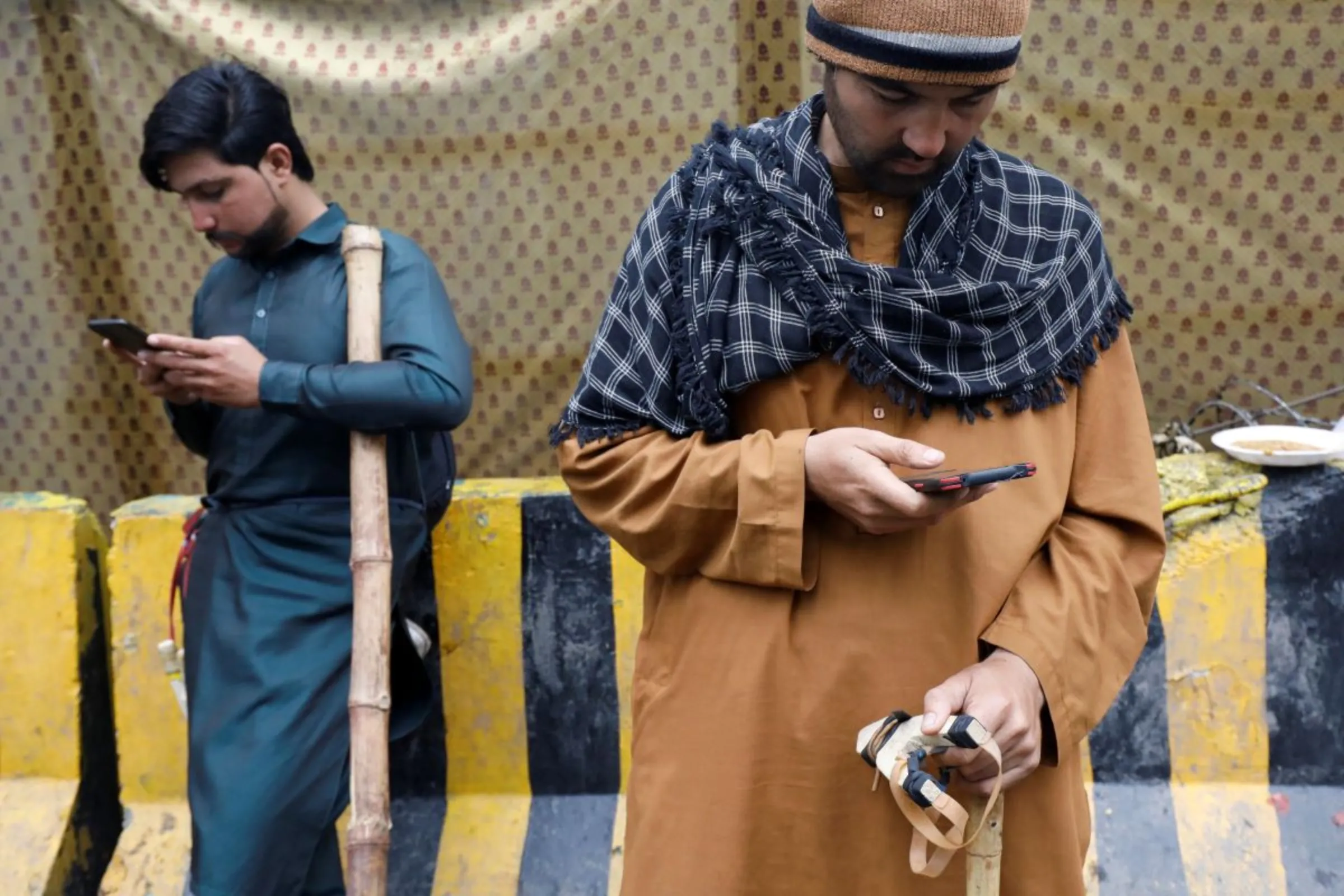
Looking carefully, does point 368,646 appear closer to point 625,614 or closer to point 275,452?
point 275,452

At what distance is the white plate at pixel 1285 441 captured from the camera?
368cm

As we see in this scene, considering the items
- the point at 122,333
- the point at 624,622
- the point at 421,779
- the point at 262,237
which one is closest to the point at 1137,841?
the point at 624,622

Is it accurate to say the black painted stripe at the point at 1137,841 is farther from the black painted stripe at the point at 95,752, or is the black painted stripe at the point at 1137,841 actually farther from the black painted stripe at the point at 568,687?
the black painted stripe at the point at 95,752

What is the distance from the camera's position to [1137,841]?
362cm

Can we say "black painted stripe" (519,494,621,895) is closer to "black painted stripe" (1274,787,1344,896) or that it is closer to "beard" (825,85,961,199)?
"black painted stripe" (1274,787,1344,896)

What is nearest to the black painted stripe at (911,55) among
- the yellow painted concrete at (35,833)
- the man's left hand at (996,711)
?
the man's left hand at (996,711)

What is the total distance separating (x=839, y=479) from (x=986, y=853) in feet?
1.85

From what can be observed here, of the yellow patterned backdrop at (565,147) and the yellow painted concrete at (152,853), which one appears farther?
the yellow patterned backdrop at (565,147)

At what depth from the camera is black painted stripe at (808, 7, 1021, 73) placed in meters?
1.70

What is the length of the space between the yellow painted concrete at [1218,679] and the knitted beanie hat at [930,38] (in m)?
2.28

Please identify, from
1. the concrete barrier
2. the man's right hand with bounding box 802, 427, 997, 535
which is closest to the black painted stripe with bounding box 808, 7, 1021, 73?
the man's right hand with bounding box 802, 427, 997, 535

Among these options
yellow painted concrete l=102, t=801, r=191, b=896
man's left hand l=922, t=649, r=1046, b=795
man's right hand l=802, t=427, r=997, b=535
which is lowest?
yellow painted concrete l=102, t=801, r=191, b=896

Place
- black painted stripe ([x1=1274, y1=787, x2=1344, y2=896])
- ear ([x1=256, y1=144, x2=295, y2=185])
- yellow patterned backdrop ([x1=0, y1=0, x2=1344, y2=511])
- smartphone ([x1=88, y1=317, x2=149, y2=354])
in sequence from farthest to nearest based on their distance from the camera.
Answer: yellow patterned backdrop ([x1=0, y1=0, x2=1344, y2=511]) < black painted stripe ([x1=1274, y1=787, x2=1344, y2=896]) < ear ([x1=256, y1=144, x2=295, y2=185]) < smartphone ([x1=88, y1=317, x2=149, y2=354])

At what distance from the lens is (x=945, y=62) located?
67.2 inches
